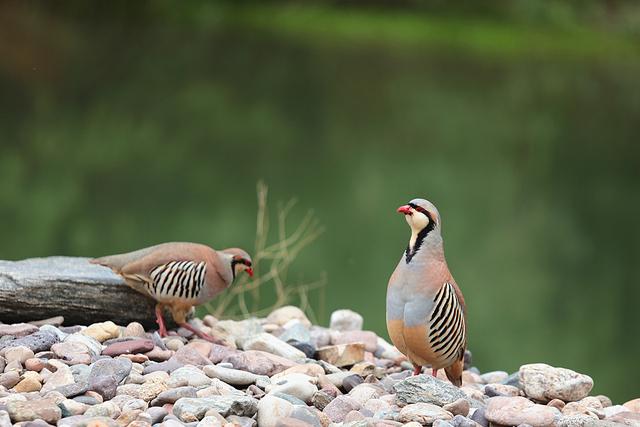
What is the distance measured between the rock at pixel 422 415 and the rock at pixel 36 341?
1.19m

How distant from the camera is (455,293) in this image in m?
3.42

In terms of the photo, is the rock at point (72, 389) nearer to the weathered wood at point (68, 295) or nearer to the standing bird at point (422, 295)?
the weathered wood at point (68, 295)

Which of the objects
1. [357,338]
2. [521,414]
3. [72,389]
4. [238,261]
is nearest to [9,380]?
[72,389]

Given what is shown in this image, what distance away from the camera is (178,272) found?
11.9 ft

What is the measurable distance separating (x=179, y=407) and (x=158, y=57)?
9.60 metres

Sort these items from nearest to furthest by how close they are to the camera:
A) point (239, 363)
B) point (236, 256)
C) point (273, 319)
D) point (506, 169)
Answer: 1. point (239, 363)
2. point (236, 256)
3. point (273, 319)
4. point (506, 169)

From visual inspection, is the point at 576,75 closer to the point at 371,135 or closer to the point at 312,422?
the point at 371,135

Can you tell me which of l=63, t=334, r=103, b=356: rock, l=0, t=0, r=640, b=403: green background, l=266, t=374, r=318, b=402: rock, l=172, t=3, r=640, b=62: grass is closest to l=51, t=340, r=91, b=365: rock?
l=63, t=334, r=103, b=356: rock

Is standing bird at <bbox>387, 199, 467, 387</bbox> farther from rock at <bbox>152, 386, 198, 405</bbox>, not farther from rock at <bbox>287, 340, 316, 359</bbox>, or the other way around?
rock at <bbox>152, 386, 198, 405</bbox>

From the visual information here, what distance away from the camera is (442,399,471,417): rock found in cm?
290

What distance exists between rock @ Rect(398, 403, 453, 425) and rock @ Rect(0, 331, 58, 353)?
46.8 inches

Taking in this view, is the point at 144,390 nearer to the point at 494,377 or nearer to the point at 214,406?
the point at 214,406

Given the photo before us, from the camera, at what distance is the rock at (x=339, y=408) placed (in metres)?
2.86

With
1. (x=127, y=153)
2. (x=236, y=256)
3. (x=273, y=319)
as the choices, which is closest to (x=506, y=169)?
(x=127, y=153)
